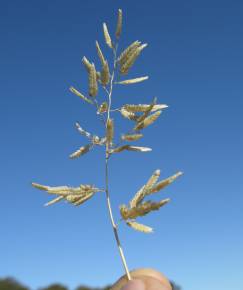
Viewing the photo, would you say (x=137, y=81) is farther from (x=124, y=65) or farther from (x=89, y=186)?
(x=89, y=186)

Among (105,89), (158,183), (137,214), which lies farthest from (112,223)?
(105,89)

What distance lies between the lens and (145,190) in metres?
4.34

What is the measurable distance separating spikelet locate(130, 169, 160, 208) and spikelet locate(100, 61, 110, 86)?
112 centimetres

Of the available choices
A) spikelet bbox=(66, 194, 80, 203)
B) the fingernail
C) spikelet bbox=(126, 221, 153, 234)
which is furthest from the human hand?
spikelet bbox=(66, 194, 80, 203)

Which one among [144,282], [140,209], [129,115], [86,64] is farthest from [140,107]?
[144,282]

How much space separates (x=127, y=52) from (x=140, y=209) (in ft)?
5.03

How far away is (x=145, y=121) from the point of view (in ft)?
15.1

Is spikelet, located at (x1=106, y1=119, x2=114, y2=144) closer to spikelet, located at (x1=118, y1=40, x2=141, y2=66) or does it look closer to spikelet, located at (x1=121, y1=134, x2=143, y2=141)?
spikelet, located at (x1=121, y1=134, x2=143, y2=141)

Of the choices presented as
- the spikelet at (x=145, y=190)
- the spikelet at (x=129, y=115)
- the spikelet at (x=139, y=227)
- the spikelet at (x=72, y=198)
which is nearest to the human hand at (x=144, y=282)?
the spikelet at (x=139, y=227)

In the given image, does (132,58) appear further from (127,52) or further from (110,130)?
(110,130)

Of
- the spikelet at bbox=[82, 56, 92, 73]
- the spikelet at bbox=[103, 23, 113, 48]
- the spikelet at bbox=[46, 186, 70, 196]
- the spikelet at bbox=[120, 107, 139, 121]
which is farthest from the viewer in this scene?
the spikelet at bbox=[103, 23, 113, 48]

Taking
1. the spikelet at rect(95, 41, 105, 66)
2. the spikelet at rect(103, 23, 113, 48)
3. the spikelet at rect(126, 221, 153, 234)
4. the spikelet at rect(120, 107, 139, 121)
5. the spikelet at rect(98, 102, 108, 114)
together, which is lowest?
the spikelet at rect(126, 221, 153, 234)

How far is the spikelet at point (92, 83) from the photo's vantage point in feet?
15.8

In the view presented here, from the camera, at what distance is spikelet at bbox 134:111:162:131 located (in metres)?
4.59
